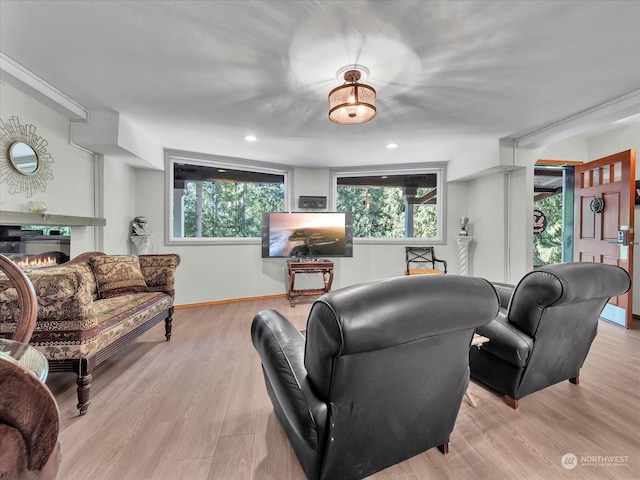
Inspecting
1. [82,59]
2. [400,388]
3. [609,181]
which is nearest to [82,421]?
[400,388]

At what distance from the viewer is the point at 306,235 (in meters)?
4.09

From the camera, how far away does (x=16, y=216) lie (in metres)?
2.05

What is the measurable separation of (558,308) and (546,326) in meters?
0.11

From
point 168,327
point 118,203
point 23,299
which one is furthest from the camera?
point 118,203

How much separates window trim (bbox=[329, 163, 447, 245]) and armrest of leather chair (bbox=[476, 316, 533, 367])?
297cm

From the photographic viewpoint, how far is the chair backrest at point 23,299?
2.53 feet

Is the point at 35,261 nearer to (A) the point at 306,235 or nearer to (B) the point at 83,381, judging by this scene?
(B) the point at 83,381

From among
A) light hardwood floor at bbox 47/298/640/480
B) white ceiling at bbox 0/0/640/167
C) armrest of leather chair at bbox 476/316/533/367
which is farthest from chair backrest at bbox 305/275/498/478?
white ceiling at bbox 0/0/640/167

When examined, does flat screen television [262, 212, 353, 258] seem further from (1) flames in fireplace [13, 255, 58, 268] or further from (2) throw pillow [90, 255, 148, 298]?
(1) flames in fireplace [13, 255, 58, 268]

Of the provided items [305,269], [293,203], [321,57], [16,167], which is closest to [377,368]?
[321,57]

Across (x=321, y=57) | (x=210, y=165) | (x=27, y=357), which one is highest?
(x=321, y=57)

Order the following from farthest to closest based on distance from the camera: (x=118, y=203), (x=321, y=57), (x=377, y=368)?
(x=118, y=203) < (x=321, y=57) < (x=377, y=368)

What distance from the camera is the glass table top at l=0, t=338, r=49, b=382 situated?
20.2 inches

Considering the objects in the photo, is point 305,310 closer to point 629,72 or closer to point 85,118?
point 85,118
